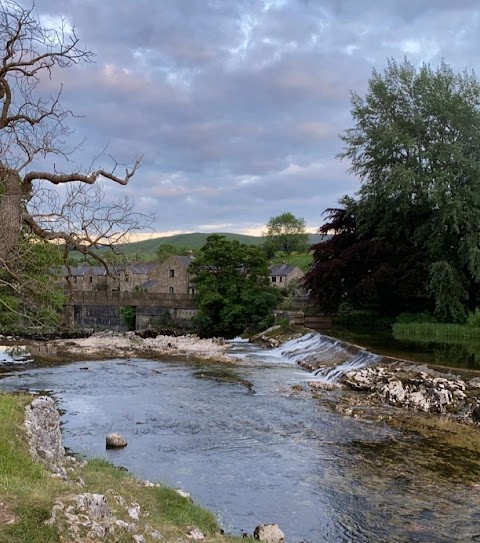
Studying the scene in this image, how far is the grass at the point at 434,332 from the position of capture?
2867cm

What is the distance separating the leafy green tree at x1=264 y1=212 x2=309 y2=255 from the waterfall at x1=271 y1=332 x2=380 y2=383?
8730 cm

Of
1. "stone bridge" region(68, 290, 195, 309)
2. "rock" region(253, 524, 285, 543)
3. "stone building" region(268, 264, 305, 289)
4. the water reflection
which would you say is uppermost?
"stone building" region(268, 264, 305, 289)

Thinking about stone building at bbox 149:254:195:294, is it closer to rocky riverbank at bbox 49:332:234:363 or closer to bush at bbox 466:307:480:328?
rocky riverbank at bbox 49:332:234:363

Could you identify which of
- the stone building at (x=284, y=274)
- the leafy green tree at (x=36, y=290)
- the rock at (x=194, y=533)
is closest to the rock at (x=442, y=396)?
the leafy green tree at (x=36, y=290)

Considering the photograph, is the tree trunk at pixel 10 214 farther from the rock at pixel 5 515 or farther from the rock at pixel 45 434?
the rock at pixel 5 515

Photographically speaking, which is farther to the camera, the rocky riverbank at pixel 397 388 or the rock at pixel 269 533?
the rocky riverbank at pixel 397 388

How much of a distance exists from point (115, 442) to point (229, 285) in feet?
105

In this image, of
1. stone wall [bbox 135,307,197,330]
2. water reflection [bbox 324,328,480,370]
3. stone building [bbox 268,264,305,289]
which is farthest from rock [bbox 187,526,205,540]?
stone building [bbox 268,264,305,289]

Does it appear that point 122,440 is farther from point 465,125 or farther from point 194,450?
point 465,125

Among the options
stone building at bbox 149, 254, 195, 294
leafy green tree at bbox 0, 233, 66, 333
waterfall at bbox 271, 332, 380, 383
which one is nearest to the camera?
leafy green tree at bbox 0, 233, 66, 333

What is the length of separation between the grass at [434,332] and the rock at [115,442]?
63.9 feet

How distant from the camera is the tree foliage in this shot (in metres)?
30.2

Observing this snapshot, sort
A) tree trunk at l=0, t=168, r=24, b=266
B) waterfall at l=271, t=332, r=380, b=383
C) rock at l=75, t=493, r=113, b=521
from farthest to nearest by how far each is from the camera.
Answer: waterfall at l=271, t=332, r=380, b=383 → tree trunk at l=0, t=168, r=24, b=266 → rock at l=75, t=493, r=113, b=521

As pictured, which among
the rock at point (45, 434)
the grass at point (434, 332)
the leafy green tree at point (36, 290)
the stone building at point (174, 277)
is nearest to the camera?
the rock at point (45, 434)
